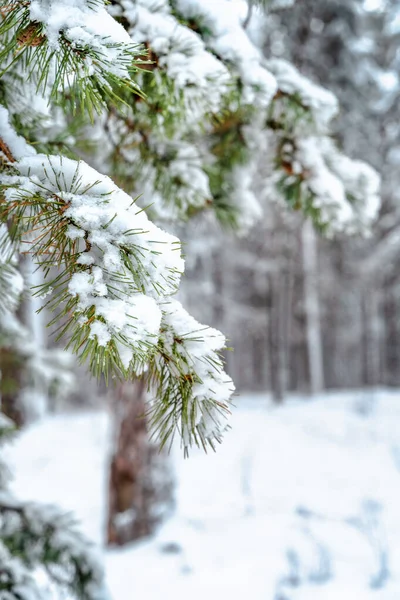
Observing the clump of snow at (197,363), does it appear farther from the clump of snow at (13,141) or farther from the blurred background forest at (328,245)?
the blurred background forest at (328,245)

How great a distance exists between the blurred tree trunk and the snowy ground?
203 millimetres

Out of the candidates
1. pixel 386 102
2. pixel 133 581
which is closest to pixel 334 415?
pixel 133 581

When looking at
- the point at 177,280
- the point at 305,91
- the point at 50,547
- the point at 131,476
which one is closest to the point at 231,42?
the point at 305,91

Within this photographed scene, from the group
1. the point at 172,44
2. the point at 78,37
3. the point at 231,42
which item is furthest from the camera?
the point at 231,42

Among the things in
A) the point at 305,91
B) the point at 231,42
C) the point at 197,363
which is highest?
the point at 305,91

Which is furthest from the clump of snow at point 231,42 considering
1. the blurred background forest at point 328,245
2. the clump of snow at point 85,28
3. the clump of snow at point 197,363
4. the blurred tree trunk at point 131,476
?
the blurred tree trunk at point 131,476

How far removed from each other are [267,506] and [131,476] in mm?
1807

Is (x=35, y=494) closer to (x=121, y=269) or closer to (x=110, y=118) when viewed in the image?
(x=110, y=118)

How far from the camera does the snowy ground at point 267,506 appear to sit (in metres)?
3.79

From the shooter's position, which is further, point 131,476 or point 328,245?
point 328,245

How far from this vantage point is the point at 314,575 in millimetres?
3848

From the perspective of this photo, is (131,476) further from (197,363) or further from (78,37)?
(78,37)

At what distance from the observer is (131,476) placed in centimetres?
466

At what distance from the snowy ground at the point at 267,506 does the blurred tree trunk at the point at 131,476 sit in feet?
0.67
